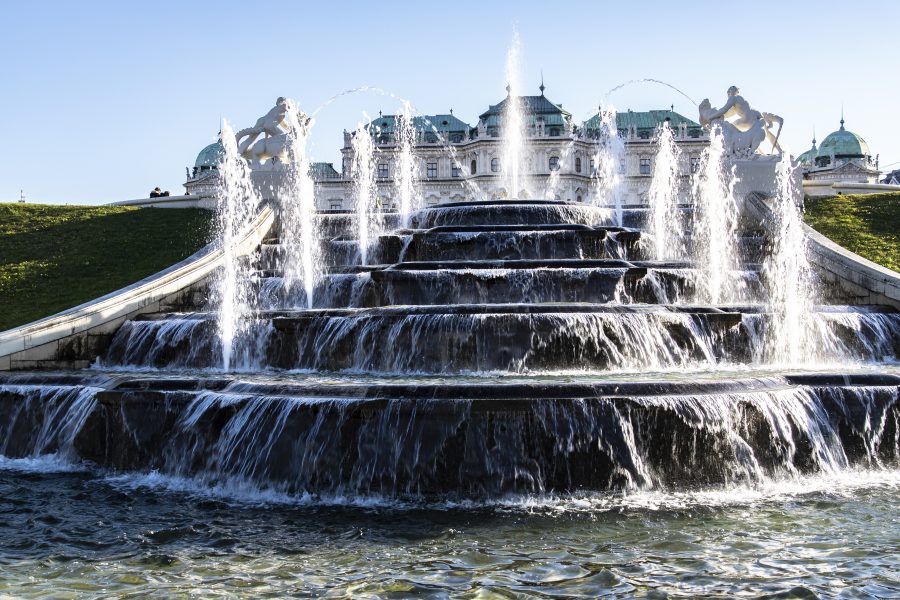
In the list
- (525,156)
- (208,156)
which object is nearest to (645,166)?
(525,156)

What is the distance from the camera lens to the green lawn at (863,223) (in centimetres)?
2092

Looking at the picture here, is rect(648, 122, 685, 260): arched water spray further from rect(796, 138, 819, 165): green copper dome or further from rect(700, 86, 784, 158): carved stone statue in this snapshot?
rect(796, 138, 819, 165): green copper dome

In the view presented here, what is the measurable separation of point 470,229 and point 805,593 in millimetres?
13596

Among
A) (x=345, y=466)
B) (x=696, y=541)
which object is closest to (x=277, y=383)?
(x=345, y=466)

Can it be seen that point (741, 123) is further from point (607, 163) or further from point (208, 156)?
point (208, 156)

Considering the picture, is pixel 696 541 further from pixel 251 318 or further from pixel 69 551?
pixel 251 318

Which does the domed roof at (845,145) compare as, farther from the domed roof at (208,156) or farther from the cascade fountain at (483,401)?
the cascade fountain at (483,401)

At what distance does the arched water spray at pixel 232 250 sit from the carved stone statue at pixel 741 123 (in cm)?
1226

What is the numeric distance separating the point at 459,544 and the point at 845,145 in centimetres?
12268

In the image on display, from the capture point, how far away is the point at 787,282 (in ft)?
55.0

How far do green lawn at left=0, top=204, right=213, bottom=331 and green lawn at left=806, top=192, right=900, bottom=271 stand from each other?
638 inches

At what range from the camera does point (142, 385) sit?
416 inches

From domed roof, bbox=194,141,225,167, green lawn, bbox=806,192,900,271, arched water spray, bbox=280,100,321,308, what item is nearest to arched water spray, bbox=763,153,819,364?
green lawn, bbox=806,192,900,271

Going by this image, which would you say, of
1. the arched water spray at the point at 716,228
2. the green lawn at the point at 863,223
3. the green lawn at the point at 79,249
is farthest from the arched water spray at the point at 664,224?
the green lawn at the point at 79,249
